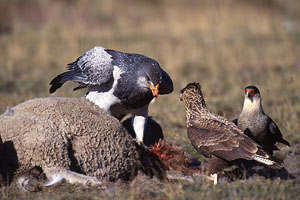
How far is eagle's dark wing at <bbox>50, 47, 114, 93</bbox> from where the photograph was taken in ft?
22.0

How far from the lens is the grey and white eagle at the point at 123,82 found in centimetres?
637

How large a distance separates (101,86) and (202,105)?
5.07 ft

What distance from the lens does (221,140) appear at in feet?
18.1

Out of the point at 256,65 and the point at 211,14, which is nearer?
the point at 256,65

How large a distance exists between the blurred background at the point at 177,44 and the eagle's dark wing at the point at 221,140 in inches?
55.4

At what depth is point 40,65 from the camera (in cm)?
1333

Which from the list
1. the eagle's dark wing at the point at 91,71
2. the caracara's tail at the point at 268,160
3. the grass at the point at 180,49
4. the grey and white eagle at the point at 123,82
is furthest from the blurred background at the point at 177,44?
the caracara's tail at the point at 268,160

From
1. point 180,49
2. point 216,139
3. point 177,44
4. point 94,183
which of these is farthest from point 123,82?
point 177,44

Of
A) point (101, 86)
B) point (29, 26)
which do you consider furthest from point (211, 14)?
point (101, 86)

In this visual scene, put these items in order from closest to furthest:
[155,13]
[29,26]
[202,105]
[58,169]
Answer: [58,169]
[202,105]
[29,26]
[155,13]

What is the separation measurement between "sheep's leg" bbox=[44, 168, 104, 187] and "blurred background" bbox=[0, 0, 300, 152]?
2552mm

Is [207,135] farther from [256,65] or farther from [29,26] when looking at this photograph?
[29,26]

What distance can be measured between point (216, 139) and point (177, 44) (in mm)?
10174

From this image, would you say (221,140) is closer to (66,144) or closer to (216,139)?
(216,139)
